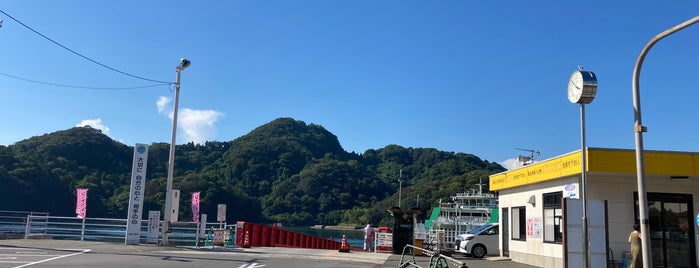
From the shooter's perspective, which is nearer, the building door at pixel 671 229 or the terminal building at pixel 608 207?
the terminal building at pixel 608 207

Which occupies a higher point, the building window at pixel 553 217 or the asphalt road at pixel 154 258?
the building window at pixel 553 217

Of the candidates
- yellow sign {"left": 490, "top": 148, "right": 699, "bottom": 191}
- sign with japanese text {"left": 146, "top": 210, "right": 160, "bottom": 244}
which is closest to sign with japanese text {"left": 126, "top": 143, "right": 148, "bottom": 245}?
sign with japanese text {"left": 146, "top": 210, "right": 160, "bottom": 244}

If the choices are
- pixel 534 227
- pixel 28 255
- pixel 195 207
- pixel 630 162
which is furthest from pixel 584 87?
pixel 195 207

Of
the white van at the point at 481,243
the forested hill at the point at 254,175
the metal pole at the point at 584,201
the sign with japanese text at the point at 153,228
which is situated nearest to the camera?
the metal pole at the point at 584,201

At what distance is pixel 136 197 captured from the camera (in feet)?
72.0

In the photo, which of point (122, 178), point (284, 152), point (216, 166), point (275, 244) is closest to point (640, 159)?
point (275, 244)

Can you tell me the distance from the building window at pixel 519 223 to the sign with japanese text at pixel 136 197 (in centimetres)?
1441

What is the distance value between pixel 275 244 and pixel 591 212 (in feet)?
52.5

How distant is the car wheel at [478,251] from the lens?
22.8 meters

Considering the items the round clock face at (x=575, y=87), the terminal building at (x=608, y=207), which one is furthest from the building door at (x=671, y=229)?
the round clock face at (x=575, y=87)

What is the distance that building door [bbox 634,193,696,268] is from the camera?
16219mm

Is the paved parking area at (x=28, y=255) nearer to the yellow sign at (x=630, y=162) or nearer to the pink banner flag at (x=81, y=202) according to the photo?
the pink banner flag at (x=81, y=202)

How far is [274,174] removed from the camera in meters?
148

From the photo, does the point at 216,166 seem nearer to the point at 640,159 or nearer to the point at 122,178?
the point at 122,178
